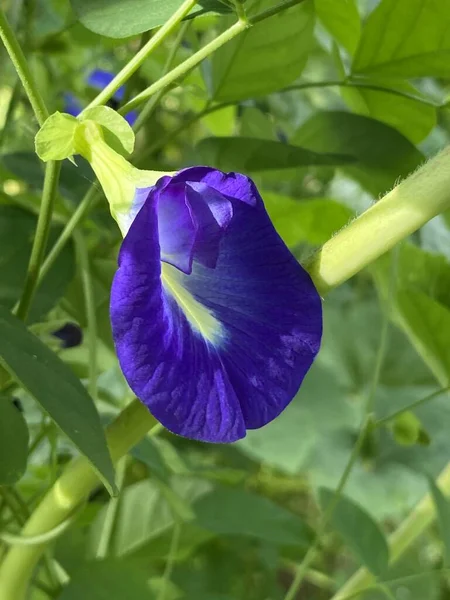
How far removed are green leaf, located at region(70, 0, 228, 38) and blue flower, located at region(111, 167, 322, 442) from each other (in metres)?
0.11

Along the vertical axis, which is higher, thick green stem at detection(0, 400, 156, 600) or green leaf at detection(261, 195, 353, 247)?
thick green stem at detection(0, 400, 156, 600)

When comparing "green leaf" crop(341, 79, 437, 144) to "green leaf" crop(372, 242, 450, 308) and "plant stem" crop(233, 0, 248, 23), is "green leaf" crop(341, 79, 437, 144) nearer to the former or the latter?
"green leaf" crop(372, 242, 450, 308)

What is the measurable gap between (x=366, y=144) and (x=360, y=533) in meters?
0.34

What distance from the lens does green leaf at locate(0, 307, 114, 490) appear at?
1.03ft

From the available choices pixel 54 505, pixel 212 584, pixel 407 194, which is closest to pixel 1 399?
pixel 54 505

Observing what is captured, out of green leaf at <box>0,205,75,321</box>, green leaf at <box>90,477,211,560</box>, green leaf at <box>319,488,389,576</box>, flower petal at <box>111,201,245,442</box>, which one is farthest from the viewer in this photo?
green leaf at <box>90,477,211,560</box>

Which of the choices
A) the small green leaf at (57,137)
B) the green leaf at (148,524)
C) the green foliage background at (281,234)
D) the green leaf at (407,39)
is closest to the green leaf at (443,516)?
the green foliage background at (281,234)

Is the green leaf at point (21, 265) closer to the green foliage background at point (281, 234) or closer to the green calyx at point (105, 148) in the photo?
the green foliage background at point (281, 234)

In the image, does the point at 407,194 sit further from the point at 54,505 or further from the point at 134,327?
the point at 54,505

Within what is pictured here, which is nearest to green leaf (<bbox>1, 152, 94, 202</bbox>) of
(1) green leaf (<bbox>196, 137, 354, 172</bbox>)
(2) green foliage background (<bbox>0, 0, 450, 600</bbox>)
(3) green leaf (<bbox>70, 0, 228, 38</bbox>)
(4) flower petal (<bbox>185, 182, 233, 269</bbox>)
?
(2) green foliage background (<bbox>0, 0, 450, 600</bbox>)

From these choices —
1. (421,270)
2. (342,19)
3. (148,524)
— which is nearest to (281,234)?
(421,270)

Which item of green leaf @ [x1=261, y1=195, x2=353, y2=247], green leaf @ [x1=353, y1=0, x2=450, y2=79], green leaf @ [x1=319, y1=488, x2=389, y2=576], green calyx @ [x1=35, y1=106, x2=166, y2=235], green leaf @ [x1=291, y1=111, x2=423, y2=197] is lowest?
green leaf @ [x1=319, y1=488, x2=389, y2=576]

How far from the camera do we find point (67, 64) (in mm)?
1320

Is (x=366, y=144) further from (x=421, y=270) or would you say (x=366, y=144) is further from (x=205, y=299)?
(x=205, y=299)
